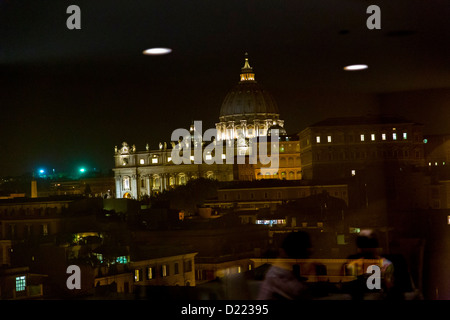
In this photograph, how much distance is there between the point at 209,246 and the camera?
10336 mm

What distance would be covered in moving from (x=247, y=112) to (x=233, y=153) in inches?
324

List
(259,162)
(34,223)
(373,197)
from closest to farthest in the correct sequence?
(34,223) < (373,197) < (259,162)

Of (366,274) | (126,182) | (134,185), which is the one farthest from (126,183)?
(366,274)

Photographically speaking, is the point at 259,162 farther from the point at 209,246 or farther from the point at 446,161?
the point at 209,246

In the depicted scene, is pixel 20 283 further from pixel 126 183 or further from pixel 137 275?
pixel 126 183

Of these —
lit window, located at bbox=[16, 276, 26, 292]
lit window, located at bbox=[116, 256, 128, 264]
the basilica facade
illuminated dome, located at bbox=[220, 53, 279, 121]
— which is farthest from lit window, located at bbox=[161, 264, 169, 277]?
illuminated dome, located at bbox=[220, 53, 279, 121]

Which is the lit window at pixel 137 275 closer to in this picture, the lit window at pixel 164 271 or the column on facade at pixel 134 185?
the lit window at pixel 164 271

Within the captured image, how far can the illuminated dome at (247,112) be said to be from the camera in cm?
4900

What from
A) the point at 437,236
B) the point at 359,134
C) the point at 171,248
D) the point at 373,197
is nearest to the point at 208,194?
the point at 359,134

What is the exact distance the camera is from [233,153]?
41750 mm

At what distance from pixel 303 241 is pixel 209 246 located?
808 cm

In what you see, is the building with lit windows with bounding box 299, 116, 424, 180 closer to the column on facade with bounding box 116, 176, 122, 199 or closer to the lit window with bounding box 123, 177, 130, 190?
the column on facade with bounding box 116, 176, 122, 199
